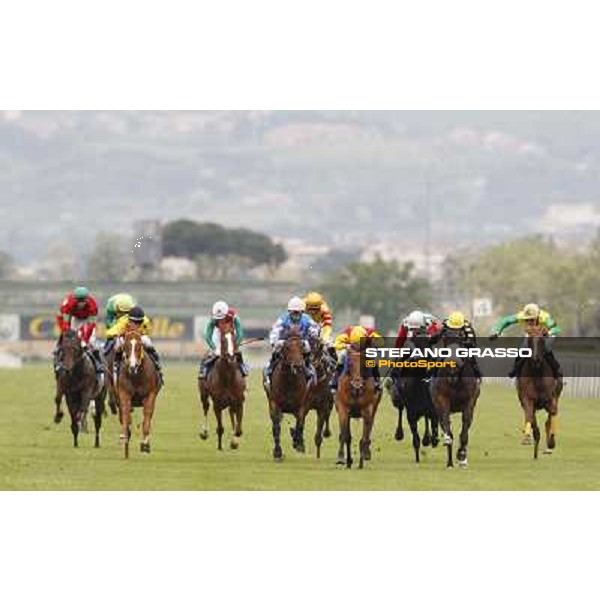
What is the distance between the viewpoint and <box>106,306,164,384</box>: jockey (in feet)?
92.9

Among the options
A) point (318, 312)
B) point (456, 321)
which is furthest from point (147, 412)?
A: point (456, 321)

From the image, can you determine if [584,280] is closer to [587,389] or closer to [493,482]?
[587,389]

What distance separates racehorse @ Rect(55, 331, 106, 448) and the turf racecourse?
0.55 meters

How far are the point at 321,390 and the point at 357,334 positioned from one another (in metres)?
4.12

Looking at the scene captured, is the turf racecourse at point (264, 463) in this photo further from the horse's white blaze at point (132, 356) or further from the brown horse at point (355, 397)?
the horse's white blaze at point (132, 356)

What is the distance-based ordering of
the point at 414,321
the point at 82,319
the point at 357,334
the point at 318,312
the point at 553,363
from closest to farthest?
1. the point at 357,334
2. the point at 414,321
3. the point at 318,312
4. the point at 553,363
5. the point at 82,319

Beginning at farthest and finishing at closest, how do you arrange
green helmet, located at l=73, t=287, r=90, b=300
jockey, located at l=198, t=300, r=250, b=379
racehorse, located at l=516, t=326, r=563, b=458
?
green helmet, located at l=73, t=287, r=90, b=300
racehorse, located at l=516, t=326, r=563, b=458
jockey, located at l=198, t=300, r=250, b=379

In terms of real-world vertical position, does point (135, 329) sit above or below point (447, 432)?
above

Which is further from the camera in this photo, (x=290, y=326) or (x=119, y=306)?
(x=119, y=306)

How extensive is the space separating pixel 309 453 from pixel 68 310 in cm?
446

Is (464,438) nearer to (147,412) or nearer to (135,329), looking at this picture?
(147,412)

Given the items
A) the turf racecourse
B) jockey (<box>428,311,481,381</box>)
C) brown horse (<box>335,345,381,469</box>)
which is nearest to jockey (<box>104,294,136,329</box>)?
the turf racecourse

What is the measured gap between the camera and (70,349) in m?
30.8

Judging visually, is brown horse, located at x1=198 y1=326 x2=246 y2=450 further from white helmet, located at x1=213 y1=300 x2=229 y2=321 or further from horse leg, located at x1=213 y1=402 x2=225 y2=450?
white helmet, located at x1=213 y1=300 x2=229 y2=321
